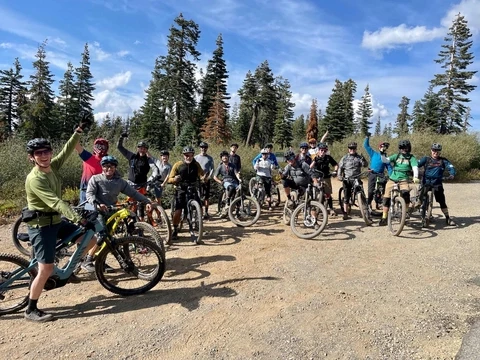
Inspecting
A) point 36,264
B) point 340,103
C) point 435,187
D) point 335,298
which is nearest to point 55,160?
point 36,264

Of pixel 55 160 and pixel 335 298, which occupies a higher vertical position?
pixel 55 160

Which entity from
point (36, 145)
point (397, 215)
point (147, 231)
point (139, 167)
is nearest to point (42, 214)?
point (36, 145)

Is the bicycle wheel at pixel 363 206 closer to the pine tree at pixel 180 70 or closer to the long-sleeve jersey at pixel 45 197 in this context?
the long-sleeve jersey at pixel 45 197

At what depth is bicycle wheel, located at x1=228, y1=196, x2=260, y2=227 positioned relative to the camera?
8.13m

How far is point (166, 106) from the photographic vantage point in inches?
1519

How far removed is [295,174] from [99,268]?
509 cm

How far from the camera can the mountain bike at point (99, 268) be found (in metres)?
3.83

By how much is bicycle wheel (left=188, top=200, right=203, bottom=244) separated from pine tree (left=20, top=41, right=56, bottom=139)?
3259cm

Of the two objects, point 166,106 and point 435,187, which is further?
point 166,106

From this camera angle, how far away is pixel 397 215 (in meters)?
7.54

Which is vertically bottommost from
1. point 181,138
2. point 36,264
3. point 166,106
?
point 36,264

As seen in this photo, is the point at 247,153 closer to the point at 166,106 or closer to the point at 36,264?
the point at 36,264

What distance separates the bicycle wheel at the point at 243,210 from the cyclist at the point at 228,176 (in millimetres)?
463

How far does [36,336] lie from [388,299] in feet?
14.2
